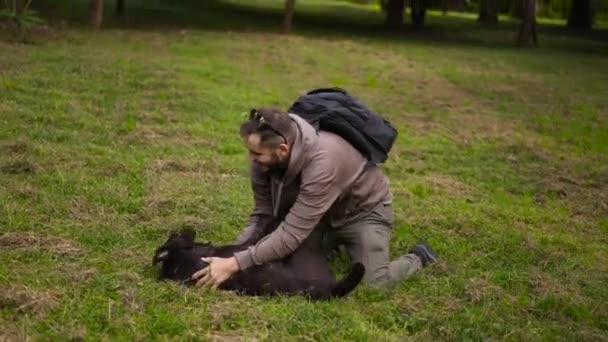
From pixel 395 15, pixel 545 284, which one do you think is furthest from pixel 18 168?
pixel 395 15

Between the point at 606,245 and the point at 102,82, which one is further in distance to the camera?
the point at 102,82

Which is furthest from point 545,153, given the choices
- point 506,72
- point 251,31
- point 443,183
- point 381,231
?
point 251,31

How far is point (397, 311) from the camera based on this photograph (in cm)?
409

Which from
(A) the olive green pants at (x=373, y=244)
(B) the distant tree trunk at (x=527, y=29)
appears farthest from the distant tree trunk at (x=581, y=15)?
(A) the olive green pants at (x=373, y=244)

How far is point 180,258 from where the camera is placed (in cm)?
418

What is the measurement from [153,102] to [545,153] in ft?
14.4

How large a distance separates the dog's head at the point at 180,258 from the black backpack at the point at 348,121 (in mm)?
893

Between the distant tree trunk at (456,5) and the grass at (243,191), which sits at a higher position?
the grass at (243,191)

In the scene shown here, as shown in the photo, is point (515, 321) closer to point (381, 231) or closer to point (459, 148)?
point (381, 231)

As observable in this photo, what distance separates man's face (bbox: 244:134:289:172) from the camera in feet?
13.0

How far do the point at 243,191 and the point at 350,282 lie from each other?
238cm

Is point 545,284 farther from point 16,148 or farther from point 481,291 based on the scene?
point 16,148

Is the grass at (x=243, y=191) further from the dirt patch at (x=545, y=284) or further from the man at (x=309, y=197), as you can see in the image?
the man at (x=309, y=197)

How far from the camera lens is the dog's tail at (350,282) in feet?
13.3
